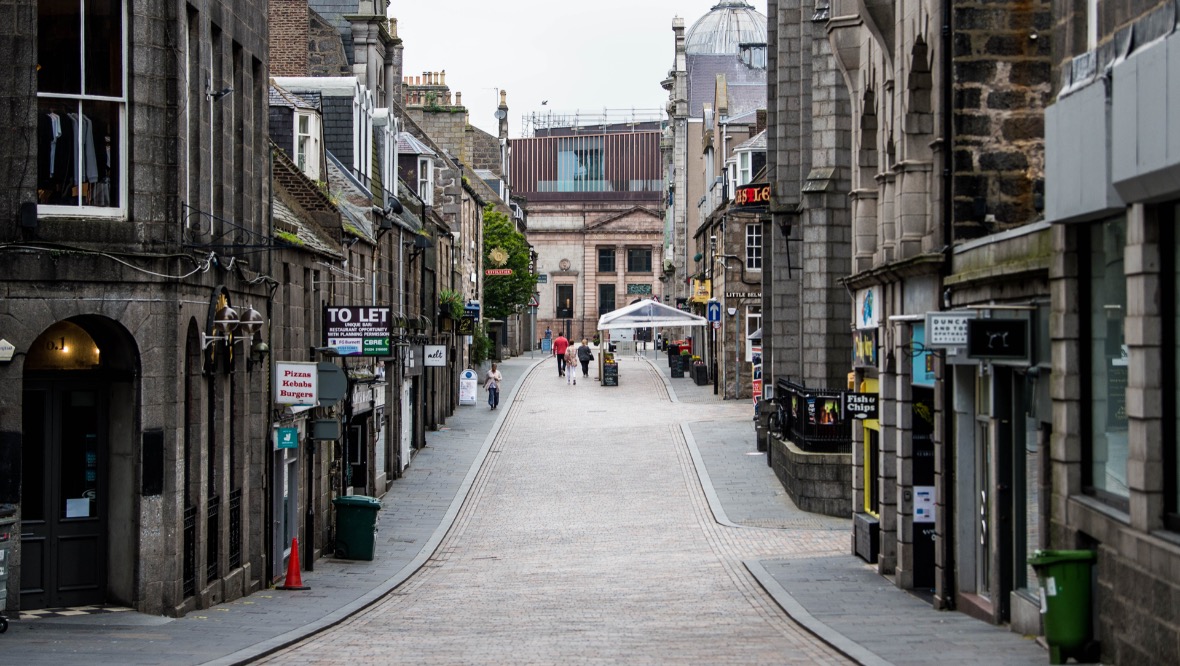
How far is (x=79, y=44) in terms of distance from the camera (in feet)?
54.2

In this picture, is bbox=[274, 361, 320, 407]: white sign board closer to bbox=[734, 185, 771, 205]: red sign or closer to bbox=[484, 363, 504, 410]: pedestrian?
bbox=[734, 185, 771, 205]: red sign

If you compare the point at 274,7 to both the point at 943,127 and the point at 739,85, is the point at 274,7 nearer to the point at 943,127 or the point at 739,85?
the point at 943,127

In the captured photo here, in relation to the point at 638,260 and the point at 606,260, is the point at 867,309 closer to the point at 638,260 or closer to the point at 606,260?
the point at 638,260

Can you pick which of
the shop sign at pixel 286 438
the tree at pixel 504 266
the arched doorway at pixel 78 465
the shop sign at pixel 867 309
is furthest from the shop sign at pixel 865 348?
the tree at pixel 504 266

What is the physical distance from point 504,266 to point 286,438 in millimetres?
59513

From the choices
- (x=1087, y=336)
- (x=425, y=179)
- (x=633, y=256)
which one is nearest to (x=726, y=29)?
(x=633, y=256)

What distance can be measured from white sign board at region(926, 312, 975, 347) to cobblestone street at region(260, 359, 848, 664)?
140 inches

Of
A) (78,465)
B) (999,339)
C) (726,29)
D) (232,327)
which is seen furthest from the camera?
(726,29)

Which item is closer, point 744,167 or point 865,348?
point 865,348

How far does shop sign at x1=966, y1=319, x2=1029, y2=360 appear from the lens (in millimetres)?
15431

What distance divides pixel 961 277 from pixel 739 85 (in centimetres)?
7441

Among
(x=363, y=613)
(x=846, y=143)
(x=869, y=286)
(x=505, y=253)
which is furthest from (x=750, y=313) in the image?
(x=363, y=613)

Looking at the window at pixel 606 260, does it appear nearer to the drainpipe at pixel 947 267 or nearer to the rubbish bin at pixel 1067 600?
the drainpipe at pixel 947 267

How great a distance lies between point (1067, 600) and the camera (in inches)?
514
